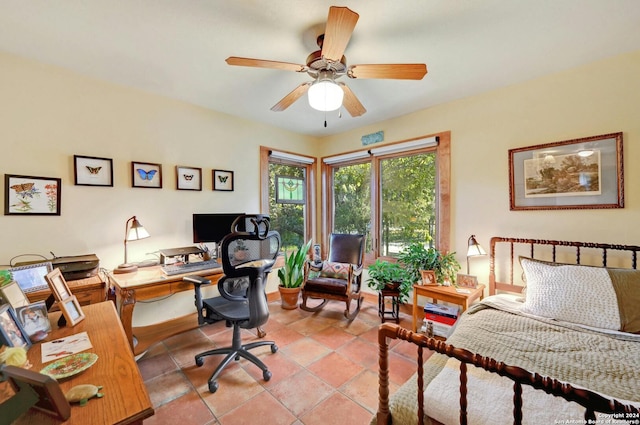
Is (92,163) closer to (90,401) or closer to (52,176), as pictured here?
(52,176)

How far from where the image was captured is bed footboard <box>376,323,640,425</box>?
651 mm

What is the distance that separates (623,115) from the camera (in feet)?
6.64

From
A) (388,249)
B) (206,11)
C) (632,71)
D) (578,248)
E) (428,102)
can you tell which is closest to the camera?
(206,11)

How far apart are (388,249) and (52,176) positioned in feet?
11.4

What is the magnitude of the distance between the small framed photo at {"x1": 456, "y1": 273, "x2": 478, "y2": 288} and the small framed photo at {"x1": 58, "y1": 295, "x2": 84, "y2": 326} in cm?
282

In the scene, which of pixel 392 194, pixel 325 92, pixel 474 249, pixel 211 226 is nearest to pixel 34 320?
pixel 211 226

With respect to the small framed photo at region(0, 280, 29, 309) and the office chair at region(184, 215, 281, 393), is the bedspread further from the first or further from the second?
the small framed photo at region(0, 280, 29, 309)

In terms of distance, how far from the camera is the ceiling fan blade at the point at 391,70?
163 centimetres

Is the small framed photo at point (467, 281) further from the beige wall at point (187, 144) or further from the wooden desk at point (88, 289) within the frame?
the wooden desk at point (88, 289)

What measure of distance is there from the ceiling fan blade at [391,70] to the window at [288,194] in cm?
208

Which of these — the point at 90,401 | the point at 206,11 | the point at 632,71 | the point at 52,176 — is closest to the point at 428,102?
the point at 632,71

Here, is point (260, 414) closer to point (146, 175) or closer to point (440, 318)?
point (440, 318)

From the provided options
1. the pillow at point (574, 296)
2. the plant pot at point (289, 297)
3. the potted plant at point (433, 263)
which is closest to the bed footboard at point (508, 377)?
the pillow at point (574, 296)

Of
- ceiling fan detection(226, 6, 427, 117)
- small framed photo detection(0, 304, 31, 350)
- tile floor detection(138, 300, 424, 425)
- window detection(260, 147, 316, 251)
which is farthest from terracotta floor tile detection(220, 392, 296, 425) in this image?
window detection(260, 147, 316, 251)
